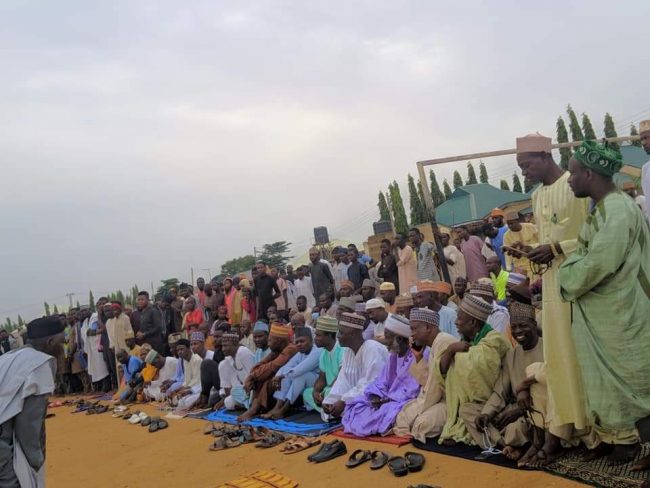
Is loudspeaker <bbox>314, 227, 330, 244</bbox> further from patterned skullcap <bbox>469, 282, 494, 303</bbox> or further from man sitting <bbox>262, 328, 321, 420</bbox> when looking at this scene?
patterned skullcap <bbox>469, 282, 494, 303</bbox>

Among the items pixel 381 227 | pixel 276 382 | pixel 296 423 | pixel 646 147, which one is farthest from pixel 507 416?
pixel 381 227

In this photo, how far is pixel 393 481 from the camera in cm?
435

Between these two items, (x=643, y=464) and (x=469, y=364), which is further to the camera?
(x=469, y=364)

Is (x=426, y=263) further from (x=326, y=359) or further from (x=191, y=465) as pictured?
(x=191, y=465)

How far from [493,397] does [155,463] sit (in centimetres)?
375

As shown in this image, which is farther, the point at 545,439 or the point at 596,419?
the point at 545,439

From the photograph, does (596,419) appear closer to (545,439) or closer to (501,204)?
(545,439)

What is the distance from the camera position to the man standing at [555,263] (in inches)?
146

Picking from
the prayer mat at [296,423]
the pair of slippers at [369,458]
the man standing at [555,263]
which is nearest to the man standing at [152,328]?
the prayer mat at [296,423]

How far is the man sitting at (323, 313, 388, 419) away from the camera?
20.8ft

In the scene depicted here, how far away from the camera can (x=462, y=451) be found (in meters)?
4.69

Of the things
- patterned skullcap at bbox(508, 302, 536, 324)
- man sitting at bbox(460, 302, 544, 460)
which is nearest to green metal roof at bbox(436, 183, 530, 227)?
man sitting at bbox(460, 302, 544, 460)

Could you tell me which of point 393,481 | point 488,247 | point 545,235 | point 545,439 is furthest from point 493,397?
point 488,247

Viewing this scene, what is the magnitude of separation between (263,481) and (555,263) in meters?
2.96
